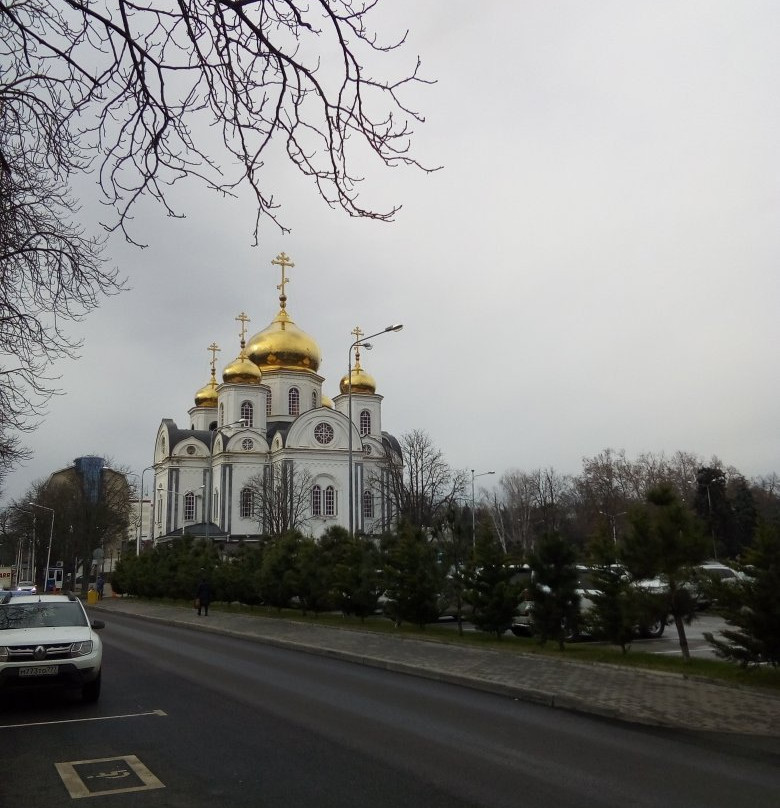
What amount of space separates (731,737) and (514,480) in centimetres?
9189

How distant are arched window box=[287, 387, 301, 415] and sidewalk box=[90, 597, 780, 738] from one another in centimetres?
4456

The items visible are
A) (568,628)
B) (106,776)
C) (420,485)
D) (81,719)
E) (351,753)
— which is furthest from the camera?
(420,485)

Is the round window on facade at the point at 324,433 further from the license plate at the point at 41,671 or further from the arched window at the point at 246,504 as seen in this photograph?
the license plate at the point at 41,671

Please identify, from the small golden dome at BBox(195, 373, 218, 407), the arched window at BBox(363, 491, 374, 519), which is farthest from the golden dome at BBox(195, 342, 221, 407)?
the arched window at BBox(363, 491, 374, 519)

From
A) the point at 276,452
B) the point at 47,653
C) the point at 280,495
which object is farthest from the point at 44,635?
the point at 276,452

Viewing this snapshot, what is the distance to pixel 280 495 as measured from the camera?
51.1 metres

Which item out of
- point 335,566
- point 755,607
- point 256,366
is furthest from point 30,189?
point 256,366

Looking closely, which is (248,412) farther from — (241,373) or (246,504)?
(246,504)

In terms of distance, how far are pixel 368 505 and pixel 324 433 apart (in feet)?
23.7

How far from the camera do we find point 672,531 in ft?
41.9

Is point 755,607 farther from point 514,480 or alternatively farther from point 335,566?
point 514,480

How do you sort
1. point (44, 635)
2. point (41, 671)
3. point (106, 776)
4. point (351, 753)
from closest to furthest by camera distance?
point (106, 776), point (351, 753), point (41, 671), point (44, 635)

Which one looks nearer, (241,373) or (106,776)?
(106,776)

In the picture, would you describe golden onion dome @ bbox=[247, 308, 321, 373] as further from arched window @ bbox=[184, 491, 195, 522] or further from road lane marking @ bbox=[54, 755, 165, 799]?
road lane marking @ bbox=[54, 755, 165, 799]
